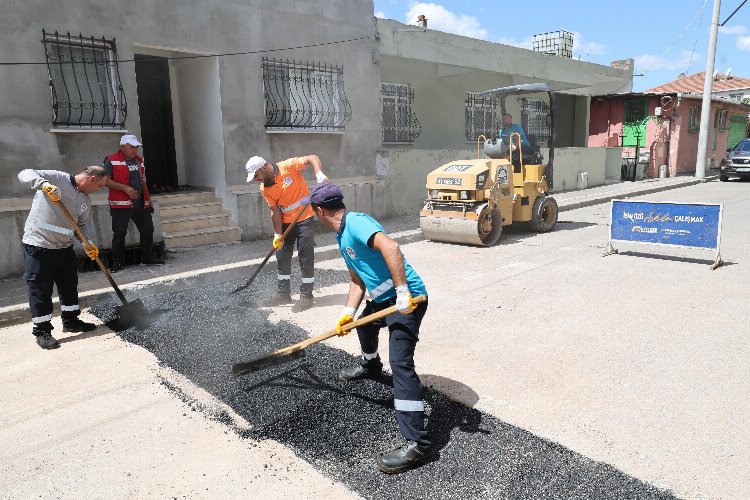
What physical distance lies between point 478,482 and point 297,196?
3969 mm

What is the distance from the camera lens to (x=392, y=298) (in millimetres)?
3287

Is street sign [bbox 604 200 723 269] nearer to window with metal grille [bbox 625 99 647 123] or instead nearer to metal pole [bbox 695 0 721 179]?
metal pole [bbox 695 0 721 179]

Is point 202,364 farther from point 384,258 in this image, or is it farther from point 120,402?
point 384,258

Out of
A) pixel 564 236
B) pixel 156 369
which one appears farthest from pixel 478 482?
pixel 564 236

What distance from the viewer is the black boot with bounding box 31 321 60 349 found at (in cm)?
471

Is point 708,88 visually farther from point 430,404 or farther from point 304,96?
point 430,404

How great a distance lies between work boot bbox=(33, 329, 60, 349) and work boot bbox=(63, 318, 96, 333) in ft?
1.05

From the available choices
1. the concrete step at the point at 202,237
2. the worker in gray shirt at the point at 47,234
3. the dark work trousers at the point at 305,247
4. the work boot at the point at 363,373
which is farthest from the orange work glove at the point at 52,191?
the concrete step at the point at 202,237

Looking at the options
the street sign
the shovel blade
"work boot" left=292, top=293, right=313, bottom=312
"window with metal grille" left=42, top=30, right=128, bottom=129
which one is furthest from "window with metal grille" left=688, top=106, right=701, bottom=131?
the shovel blade

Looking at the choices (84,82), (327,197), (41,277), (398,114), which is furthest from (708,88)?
(41,277)

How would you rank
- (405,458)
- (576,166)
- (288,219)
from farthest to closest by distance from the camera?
1. (576,166)
2. (288,219)
3. (405,458)

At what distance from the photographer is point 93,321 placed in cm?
546

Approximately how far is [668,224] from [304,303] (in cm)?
536

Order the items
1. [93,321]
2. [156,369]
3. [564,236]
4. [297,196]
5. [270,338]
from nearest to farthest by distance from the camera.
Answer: [156,369] → [270,338] → [93,321] → [297,196] → [564,236]
